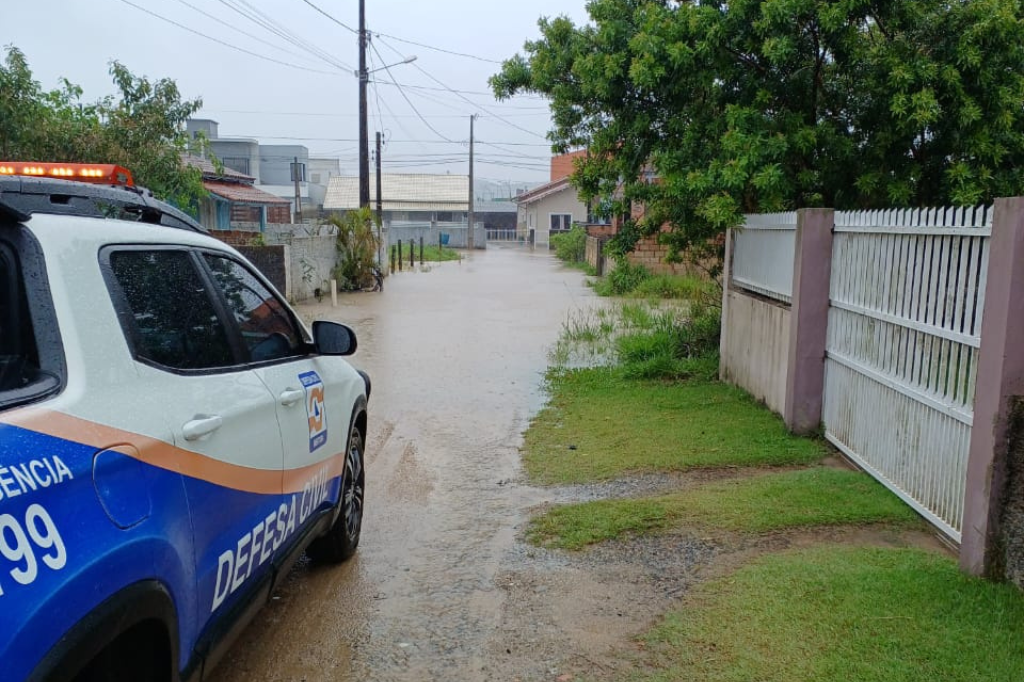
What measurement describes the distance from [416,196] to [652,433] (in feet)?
228

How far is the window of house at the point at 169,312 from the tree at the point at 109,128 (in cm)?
955

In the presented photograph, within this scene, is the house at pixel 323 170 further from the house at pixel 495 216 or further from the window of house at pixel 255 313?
the window of house at pixel 255 313

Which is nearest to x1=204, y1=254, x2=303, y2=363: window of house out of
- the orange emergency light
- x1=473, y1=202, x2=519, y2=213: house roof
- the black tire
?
the orange emergency light

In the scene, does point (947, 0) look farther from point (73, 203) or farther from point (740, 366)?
point (73, 203)

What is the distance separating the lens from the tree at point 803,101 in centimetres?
761

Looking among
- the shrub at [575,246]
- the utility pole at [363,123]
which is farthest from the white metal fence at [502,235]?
the utility pole at [363,123]

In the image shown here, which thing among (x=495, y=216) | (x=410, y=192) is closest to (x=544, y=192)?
(x=410, y=192)

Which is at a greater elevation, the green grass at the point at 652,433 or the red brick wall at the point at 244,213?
the red brick wall at the point at 244,213

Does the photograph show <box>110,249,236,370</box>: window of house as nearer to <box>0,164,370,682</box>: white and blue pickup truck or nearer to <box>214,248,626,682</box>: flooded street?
<box>0,164,370,682</box>: white and blue pickup truck

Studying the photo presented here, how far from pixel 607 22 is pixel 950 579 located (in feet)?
22.6

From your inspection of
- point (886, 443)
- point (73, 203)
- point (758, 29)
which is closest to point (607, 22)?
point (758, 29)

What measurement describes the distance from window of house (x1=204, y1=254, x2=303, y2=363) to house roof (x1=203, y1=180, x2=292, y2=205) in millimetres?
21979

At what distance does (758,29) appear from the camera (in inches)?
318

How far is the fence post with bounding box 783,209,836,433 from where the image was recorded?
6797 millimetres
